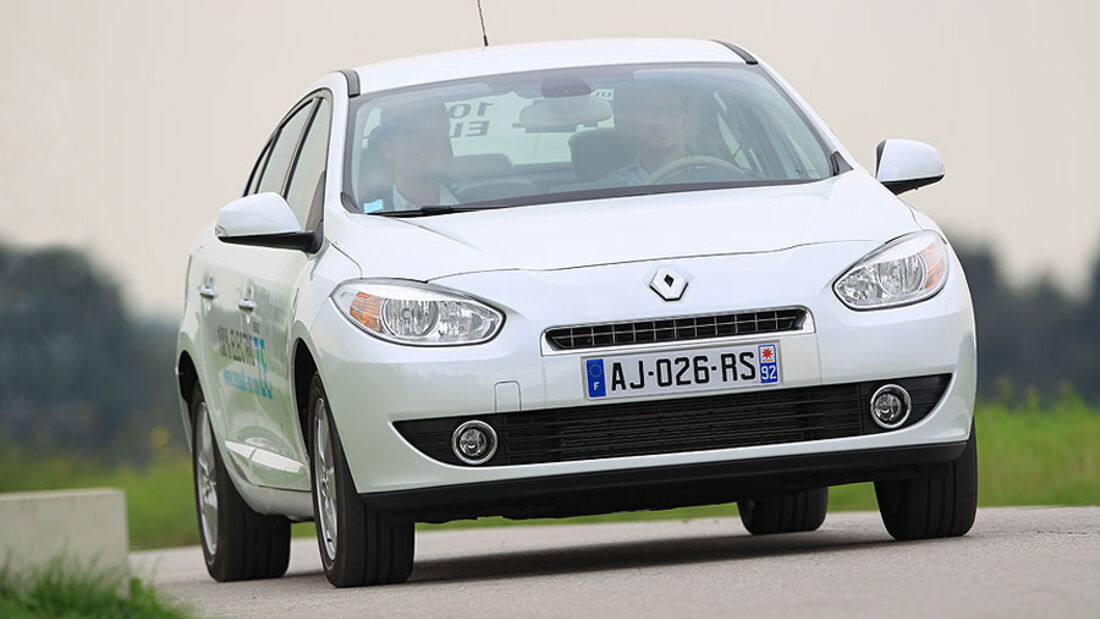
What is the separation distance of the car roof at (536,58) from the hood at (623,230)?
1.04m

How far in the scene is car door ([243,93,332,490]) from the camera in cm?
758

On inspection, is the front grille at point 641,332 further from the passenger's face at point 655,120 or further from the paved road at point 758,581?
the passenger's face at point 655,120

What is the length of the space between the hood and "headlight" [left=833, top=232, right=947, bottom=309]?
0.07m

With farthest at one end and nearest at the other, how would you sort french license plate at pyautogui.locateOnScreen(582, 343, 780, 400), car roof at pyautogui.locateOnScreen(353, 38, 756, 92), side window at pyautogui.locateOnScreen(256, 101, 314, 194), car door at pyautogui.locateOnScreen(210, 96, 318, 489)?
side window at pyautogui.locateOnScreen(256, 101, 314, 194) → car roof at pyautogui.locateOnScreen(353, 38, 756, 92) → car door at pyautogui.locateOnScreen(210, 96, 318, 489) → french license plate at pyautogui.locateOnScreen(582, 343, 780, 400)

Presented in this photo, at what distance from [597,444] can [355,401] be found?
0.71 m

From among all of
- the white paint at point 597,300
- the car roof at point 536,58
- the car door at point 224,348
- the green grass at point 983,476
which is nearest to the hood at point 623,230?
the white paint at point 597,300

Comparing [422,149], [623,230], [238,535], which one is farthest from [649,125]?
[238,535]

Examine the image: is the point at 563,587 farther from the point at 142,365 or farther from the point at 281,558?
the point at 142,365

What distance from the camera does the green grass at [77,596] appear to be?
5352mm

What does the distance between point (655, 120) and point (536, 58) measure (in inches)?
25.2

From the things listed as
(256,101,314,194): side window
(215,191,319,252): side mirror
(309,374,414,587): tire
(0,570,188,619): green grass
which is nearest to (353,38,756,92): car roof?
(256,101,314,194): side window

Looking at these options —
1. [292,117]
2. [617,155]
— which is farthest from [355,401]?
[292,117]

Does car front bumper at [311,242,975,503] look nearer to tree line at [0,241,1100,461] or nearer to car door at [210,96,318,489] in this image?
car door at [210,96,318,489]

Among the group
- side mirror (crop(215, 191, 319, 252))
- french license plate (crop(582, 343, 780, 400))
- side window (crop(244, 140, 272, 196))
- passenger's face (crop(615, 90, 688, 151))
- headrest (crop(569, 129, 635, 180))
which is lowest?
side window (crop(244, 140, 272, 196))
